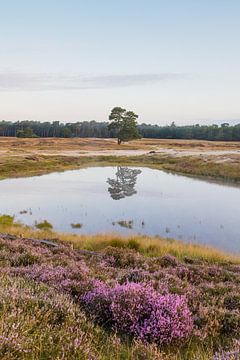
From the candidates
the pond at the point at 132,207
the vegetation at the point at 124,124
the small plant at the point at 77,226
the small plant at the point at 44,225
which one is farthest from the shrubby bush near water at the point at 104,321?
the vegetation at the point at 124,124

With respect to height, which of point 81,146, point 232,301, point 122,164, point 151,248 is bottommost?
point 122,164

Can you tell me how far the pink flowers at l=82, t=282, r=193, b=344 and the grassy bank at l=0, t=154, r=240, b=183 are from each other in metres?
51.1

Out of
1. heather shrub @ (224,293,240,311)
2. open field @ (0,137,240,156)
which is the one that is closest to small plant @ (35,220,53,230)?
heather shrub @ (224,293,240,311)

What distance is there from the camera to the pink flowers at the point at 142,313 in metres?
5.49

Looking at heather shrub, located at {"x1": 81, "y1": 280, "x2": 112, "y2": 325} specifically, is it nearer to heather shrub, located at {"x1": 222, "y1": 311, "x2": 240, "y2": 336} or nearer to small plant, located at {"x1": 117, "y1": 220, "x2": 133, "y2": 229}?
heather shrub, located at {"x1": 222, "y1": 311, "x2": 240, "y2": 336}

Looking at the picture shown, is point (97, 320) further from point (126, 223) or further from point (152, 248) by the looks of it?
point (126, 223)

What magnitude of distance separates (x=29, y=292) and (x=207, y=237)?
19.4 metres

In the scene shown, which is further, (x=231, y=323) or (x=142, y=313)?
(x=231, y=323)

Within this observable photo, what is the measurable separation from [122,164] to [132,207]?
49.9m

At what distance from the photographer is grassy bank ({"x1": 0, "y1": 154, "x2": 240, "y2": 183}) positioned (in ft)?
200

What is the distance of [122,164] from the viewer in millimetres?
84188

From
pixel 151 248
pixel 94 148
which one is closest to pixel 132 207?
pixel 151 248

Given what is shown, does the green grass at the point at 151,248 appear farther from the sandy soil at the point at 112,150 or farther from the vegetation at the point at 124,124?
the vegetation at the point at 124,124

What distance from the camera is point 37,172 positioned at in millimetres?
63688
